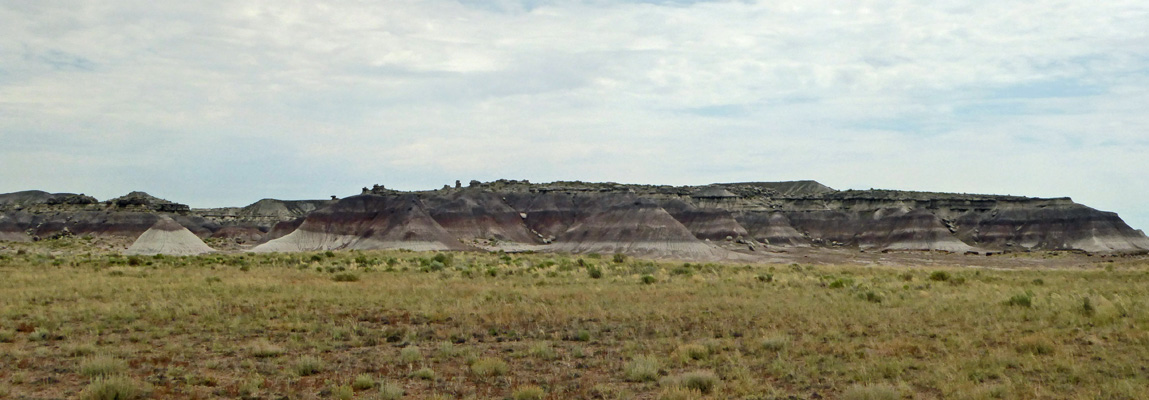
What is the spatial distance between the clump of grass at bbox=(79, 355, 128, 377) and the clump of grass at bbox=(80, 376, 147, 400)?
1.34 m

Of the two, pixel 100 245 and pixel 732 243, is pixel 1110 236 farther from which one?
pixel 100 245

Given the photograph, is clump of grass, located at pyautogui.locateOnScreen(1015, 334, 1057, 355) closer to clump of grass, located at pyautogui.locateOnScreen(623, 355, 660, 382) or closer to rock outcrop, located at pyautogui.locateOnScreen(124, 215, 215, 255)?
clump of grass, located at pyautogui.locateOnScreen(623, 355, 660, 382)

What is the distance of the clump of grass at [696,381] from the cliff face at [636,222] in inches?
3158

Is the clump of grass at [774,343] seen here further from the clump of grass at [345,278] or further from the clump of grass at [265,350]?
the clump of grass at [345,278]

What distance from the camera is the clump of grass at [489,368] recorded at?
50.2 ft

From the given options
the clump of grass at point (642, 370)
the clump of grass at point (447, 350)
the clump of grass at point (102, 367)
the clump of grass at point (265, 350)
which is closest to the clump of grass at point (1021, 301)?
the clump of grass at point (642, 370)

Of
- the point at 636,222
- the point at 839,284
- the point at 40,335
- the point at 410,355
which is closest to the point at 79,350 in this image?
the point at 40,335

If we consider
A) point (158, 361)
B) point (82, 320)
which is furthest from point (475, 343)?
point (82, 320)

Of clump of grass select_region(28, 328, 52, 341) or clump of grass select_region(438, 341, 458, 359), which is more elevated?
clump of grass select_region(28, 328, 52, 341)

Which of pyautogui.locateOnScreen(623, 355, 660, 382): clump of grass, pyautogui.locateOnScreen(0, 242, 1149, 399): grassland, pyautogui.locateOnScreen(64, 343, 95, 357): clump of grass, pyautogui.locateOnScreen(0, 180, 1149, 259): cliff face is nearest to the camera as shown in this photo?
pyautogui.locateOnScreen(0, 242, 1149, 399): grassland

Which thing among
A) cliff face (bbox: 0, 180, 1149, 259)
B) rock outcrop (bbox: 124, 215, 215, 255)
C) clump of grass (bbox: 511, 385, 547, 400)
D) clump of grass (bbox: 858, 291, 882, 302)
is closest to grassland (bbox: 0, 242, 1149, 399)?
clump of grass (bbox: 511, 385, 547, 400)

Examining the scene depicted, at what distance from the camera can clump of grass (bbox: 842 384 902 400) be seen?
12.4 m

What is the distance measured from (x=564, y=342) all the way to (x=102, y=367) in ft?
29.7

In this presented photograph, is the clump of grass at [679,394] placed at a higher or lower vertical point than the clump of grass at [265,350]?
lower
